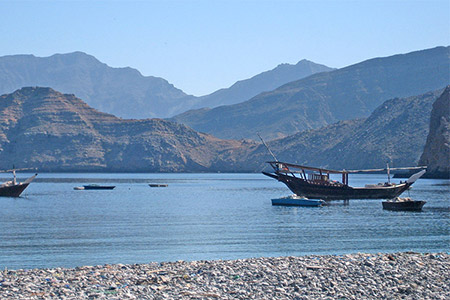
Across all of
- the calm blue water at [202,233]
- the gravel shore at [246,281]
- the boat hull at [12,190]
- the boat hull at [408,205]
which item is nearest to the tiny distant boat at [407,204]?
the boat hull at [408,205]

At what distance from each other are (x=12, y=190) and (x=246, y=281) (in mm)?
84314

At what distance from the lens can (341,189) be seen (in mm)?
91500

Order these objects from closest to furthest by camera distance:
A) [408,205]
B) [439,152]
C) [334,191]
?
[408,205], [334,191], [439,152]

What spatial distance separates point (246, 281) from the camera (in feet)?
78.3

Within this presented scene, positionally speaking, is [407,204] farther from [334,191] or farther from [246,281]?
[246,281]

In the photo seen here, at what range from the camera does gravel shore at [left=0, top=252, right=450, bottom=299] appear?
866 inches

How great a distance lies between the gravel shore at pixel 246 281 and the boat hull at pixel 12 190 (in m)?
77.6

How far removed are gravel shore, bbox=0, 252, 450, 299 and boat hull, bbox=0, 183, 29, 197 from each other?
3056 inches

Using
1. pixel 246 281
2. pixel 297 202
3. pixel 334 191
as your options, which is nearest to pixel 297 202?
pixel 297 202

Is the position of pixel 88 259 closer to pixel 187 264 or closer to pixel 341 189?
pixel 187 264

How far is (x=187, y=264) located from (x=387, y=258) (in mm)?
8483

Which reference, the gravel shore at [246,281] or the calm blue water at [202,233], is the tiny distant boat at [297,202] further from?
the gravel shore at [246,281]

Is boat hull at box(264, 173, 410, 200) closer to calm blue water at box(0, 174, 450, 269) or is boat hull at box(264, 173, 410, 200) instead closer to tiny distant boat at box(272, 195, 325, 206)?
tiny distant boat at box(272, 195, 325, 206)

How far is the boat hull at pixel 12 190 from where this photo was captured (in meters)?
101
